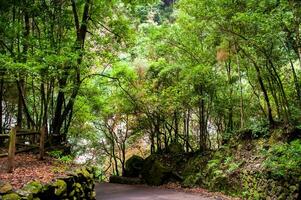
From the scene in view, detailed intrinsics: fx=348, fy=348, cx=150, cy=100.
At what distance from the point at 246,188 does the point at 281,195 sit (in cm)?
222

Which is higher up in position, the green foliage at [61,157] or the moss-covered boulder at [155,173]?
the green foliage at [61,157]

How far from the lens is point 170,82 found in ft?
61.0

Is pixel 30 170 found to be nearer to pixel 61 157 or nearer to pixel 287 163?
pixel 61 157

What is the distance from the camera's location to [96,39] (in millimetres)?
13828

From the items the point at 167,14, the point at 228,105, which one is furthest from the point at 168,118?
the point at 167,14

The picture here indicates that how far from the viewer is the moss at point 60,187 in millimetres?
6732

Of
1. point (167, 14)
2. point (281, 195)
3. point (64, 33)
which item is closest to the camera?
point (281, 195)

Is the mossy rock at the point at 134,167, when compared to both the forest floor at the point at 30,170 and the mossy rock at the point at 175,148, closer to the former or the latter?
the mossy rock at the point at 175,148

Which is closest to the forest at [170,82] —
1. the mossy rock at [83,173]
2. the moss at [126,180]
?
the moss at [126,180]

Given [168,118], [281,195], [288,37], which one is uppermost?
[288,37]

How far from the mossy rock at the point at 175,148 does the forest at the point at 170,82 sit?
6 centimetres

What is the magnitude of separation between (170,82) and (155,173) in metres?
4.83

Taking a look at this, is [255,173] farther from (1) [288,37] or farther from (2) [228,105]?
(2) [228,105]

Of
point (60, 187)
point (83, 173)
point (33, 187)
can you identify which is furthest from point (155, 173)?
point (33, 187)
